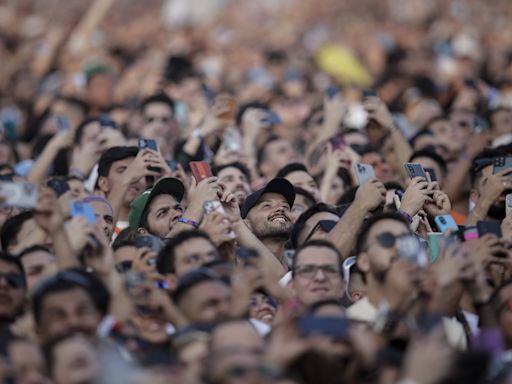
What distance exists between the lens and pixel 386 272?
6875 millimetres

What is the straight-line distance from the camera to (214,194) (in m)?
8.05

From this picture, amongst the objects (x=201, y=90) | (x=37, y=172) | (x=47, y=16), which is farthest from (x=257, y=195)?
(x=47, y=16)

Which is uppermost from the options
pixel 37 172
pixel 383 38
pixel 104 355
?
pixel 104 355

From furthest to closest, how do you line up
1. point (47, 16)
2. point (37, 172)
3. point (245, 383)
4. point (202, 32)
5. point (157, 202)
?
→ point (47, 16) → point (202, 32) → point (37, 172) → point (157, 202) → point (245, 383)

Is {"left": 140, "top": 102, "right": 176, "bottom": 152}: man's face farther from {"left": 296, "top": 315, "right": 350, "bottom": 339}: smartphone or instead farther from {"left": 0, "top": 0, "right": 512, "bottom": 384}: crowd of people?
{"left": 296, "top": 315, "right": 350, "bottom": 339}: smartphone

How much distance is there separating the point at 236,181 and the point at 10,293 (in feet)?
11.3

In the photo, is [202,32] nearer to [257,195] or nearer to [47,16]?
[47,16]

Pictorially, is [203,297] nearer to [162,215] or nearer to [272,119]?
[162,215]

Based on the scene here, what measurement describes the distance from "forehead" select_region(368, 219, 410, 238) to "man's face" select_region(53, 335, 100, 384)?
6.94 ft

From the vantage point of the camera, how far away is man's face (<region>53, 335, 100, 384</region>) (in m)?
5.75

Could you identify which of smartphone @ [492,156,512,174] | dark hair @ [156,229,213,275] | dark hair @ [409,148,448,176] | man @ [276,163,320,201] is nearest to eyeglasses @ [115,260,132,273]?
dark hair @ [156,229,213,275]

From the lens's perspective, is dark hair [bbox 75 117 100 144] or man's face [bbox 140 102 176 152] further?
man's face [bbox 140 102 176 152]

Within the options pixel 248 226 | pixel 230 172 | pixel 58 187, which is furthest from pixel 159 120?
pixel 58 187

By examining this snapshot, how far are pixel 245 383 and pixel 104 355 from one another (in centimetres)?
73
